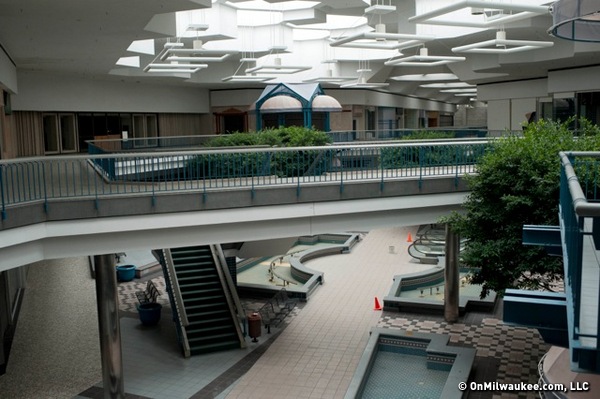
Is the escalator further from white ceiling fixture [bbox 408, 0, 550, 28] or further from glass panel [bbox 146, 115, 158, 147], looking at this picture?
glass panel [bbox 146, 115, 158, 147]

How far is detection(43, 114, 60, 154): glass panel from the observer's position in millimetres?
27047

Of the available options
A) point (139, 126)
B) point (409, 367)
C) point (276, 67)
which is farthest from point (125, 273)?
point (139, 126)

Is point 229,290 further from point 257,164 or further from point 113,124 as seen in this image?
point 113,124

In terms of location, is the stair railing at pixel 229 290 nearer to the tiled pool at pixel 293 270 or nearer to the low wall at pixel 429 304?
the tiled pool at pixel 293 270

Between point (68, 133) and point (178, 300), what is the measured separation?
16117mm

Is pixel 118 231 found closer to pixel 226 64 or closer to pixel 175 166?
pixel 175 166

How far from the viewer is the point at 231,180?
1301 cm

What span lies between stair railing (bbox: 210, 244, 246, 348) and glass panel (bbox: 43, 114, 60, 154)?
13601mm

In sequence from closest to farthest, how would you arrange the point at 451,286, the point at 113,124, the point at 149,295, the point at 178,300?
the point at 178,300 < the point at 451,286 < the point at 149,295 < the point at 113,124

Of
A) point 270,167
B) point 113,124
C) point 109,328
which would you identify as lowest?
point 109,328

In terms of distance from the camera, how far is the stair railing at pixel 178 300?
14406 millimetres

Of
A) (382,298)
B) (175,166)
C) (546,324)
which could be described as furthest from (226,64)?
(546,324)

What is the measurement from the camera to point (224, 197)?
11.9 m

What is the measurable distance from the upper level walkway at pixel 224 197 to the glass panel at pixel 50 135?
14.7 meters
